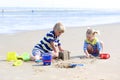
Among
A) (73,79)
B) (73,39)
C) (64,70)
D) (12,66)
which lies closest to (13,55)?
(12,66)

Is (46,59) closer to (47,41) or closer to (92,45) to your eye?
(47,41)

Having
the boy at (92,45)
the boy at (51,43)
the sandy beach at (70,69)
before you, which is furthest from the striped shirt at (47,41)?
the boy at (92,45)

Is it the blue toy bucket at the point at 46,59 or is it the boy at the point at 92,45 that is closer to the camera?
the blue toy bucket at the point at 46,59

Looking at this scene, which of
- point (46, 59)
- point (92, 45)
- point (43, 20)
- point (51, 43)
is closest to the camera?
point (46, 59)

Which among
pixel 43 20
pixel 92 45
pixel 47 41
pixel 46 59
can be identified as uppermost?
pixel 43 20

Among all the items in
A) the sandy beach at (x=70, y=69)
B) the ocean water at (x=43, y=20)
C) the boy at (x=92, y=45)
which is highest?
the ocean water at (x=43, y=20)

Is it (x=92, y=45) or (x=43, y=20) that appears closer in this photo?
(x=92, y=45)

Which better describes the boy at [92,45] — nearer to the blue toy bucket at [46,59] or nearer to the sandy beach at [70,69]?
the sandy beach at [70,69]

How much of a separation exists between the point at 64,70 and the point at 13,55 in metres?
1.63

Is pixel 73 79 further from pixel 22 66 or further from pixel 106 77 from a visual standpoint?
pixel 22 66

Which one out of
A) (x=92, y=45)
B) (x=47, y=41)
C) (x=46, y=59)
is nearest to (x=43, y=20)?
(x=92, y=45)

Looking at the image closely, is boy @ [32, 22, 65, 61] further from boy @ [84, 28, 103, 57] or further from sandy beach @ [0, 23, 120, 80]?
boy @ [84, 28, 103, 57]

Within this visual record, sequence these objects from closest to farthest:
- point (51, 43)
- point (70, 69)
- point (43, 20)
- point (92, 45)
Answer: point (70, 69)
point (51, 43)
point (92, 45)
point (43, 20)

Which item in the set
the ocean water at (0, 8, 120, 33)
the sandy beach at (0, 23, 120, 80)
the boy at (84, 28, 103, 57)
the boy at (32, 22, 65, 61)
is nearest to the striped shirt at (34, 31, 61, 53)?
the boy at (32, 22, 65, 61)
